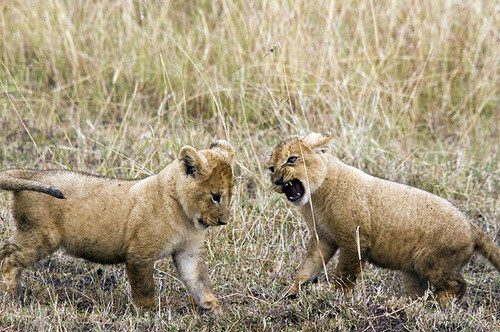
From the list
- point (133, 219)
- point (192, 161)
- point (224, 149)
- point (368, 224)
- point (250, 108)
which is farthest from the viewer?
point (250, 108)

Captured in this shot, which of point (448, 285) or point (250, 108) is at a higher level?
point (448, 285)

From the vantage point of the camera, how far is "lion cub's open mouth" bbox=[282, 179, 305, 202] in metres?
4.98

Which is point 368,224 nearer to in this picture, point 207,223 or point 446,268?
point 446,268

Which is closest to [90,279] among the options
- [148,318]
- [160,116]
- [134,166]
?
[148,318]

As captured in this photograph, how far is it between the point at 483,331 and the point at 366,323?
69cm

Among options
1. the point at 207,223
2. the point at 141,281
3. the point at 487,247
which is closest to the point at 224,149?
the point at 207,223

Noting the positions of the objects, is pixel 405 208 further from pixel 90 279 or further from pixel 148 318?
pixel 90 279

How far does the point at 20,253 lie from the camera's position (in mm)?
4715

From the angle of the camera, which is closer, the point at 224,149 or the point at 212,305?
the point at 212,305

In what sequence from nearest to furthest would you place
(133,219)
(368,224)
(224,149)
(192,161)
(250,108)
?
(192,161), (133,219), (224,149), (368,224), (250,108)

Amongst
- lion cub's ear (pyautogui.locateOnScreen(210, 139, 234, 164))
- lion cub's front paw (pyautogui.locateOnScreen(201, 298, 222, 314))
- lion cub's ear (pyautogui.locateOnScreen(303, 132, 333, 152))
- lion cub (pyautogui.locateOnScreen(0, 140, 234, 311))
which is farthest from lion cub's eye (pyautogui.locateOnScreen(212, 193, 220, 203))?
lion cub's ear (pyautogui.locateOnScreen(303, 132, 333, 152))

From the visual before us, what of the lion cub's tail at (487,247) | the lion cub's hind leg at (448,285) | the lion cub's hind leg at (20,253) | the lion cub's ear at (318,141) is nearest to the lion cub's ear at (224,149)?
the lion cub's ear at (318,141)

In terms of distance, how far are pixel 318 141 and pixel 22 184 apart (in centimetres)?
195

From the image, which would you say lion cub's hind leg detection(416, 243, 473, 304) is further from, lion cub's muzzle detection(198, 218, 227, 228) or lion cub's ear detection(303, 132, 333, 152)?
lion cub's muzzle detection(198, 218, 227, 228)
